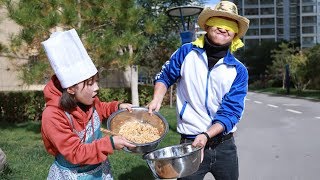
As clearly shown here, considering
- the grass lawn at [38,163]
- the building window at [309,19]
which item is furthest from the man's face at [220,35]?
the building window at [309,19]

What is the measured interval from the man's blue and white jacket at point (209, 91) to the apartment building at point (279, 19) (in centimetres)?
9284

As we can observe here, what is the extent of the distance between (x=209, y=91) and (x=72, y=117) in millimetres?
882

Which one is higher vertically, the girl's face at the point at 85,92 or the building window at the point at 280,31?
the girl's face at the point at 85,92

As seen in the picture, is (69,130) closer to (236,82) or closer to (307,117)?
(236,82)

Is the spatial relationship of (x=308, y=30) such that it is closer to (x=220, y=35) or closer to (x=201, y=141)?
(x=220, y=35)

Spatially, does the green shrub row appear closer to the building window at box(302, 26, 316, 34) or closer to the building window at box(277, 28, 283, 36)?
the building window at box(302, 26, 316, 34)

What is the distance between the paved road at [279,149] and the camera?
19.4 feet

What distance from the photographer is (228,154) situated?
2912 mm

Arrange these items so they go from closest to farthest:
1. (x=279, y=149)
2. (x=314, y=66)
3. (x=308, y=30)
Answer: (x=279, y=149), (x=314, y=66), (x=308, y=30)

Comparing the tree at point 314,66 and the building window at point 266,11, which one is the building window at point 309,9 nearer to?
the building window at point 266,11

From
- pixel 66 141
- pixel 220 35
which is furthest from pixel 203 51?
pixel 66 141

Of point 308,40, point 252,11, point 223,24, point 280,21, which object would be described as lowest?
point 308,40

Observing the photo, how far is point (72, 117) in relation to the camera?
7.79ft

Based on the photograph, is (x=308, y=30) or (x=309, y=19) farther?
(x=309, y=19)
